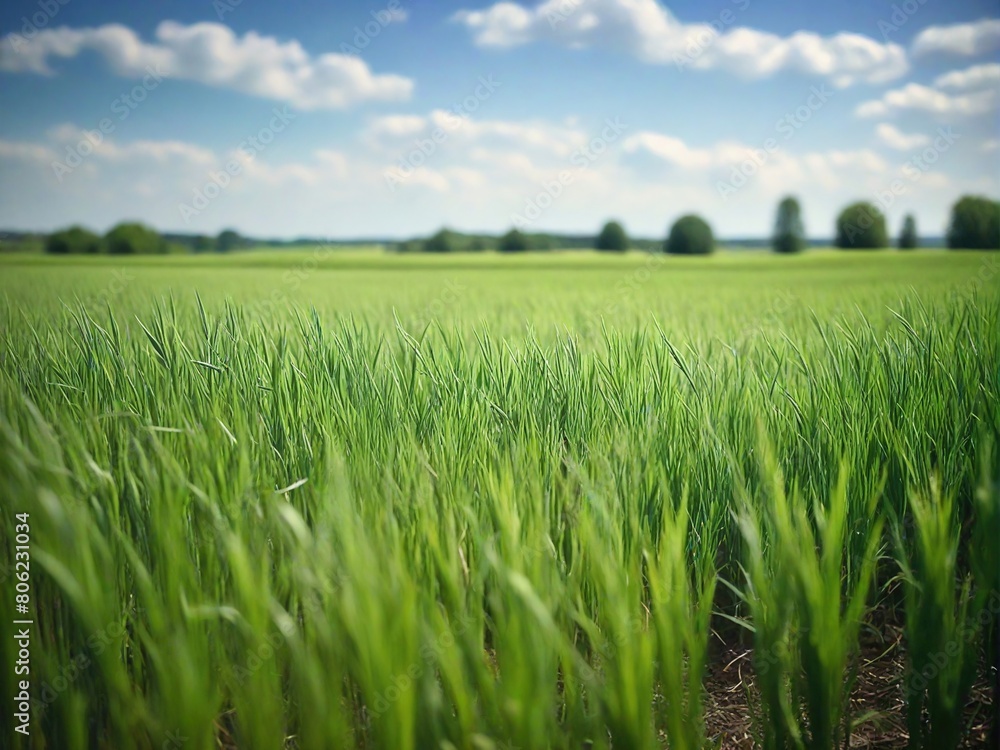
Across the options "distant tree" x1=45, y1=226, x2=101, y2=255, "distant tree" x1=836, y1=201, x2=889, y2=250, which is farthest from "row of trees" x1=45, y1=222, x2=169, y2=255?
"distant tree" x1=836, y1=201, x2=889, y2=250

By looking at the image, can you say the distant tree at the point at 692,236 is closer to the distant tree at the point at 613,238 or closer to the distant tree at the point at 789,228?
the distant tree at the point at 613,238

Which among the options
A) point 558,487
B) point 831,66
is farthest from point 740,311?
point 558,487

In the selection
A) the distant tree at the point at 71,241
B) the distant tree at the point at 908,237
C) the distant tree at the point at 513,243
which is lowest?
the distant tree at the point at 71,241

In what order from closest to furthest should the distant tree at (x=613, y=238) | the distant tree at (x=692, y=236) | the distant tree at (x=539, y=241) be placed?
the distant tree at (x=539, y=241) → the distant tree at (x=692, y=236) → the distant tree at (x=613, y=238)

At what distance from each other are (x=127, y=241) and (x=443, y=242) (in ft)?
34.6

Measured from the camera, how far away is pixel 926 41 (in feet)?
8.77

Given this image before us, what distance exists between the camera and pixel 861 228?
31.9 ft

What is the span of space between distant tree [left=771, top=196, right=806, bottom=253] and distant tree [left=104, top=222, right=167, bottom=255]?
15608 mm

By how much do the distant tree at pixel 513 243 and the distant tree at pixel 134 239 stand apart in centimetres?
1096

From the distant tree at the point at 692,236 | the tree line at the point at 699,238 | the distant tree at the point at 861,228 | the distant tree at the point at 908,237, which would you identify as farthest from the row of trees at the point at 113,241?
the distant tree at the point at 692,236

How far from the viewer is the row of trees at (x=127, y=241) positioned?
3734 millimetres

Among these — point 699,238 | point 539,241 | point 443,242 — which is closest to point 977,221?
point 443,242

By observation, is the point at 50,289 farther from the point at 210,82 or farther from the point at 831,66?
the point at 831,66

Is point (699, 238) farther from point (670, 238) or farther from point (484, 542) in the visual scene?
point (484, 542)
